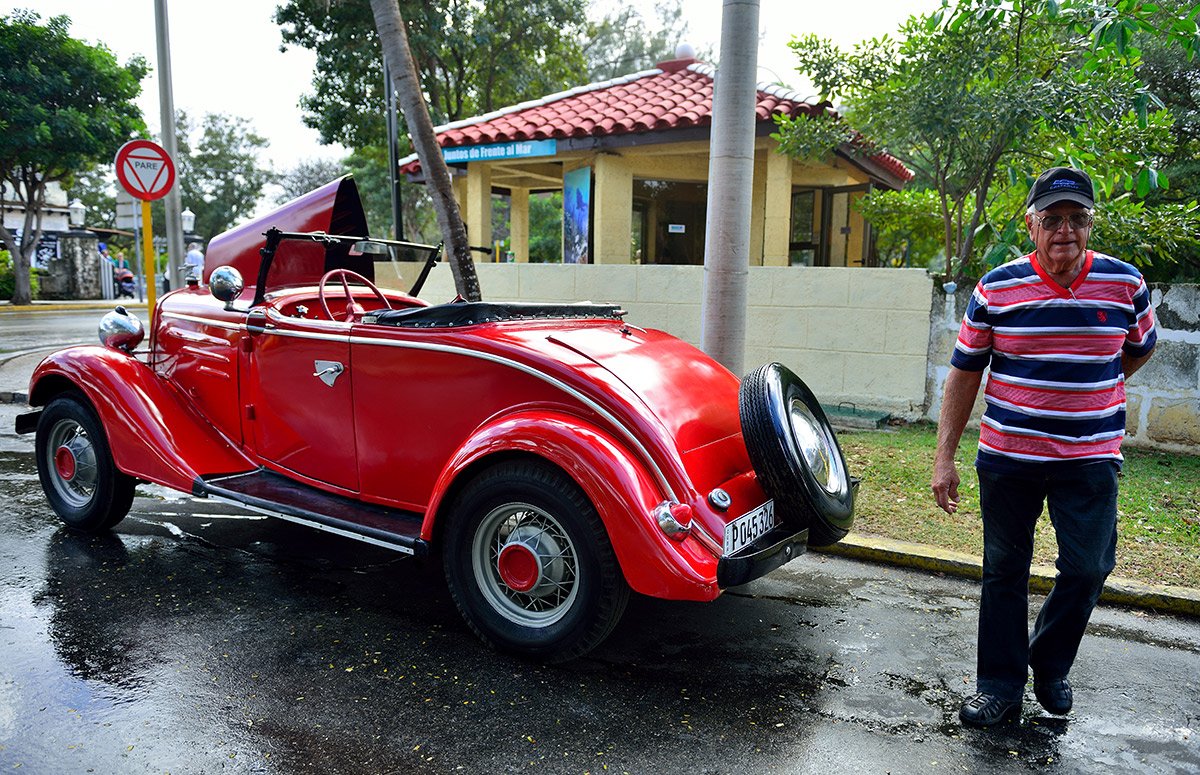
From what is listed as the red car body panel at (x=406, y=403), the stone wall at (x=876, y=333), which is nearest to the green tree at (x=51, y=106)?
the stone wall at (x=876, y=333)

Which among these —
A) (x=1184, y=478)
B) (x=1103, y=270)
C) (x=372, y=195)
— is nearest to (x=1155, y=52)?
(x=1184, y=478)

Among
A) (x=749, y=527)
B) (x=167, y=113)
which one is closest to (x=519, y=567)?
(x=749, y=527)

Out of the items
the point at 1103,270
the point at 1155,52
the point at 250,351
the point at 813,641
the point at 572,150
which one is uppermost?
the point at 1155,52

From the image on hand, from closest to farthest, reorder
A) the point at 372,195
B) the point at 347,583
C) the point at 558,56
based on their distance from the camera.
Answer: the point at 347,583 → the point at 558,56 → the point at 372,195

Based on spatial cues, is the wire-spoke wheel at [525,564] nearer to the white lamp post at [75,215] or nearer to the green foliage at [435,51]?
the green foliage at [435,51]

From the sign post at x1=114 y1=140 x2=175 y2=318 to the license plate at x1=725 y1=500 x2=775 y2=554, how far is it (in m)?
7.42

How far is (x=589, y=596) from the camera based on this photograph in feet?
10.3

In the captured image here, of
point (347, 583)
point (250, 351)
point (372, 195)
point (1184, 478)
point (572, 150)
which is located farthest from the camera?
point (372, 195)

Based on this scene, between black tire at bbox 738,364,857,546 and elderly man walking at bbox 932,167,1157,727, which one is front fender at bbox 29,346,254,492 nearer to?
black tire at bbox 738,364,857,546

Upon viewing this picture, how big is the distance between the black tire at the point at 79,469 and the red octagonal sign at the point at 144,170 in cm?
460

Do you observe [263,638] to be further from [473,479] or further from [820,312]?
[820,312]

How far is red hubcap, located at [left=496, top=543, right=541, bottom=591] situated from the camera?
129 inches

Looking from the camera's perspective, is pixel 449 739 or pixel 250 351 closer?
pixel 449 739

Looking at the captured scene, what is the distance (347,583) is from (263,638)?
70cm
